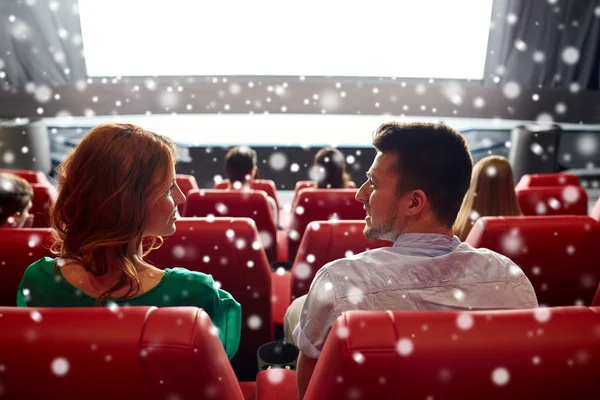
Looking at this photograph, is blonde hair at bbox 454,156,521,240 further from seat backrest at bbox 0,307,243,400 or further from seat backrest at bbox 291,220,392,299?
seat backrest at bbox 0,307,243,400

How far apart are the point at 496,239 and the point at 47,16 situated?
610 centimetres

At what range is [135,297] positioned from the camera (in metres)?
0.91

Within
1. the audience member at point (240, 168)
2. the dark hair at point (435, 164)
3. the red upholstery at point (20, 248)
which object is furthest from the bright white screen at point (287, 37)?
the dark hair at point (435, 164)

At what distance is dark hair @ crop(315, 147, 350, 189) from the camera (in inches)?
114

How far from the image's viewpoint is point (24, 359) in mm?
602

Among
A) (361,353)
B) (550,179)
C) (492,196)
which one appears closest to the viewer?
(361,353)

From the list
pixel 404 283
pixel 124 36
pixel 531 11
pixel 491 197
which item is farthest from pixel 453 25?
pixel 404 283

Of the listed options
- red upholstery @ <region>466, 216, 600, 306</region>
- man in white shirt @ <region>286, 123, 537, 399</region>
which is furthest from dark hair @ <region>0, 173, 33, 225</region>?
red upholstery @ <region>466, 216, 600, 306</region>

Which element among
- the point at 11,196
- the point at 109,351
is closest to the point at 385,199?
the point at 109,351

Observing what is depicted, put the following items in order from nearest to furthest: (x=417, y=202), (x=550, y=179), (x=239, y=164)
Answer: (x=417, y=202) < (x=239, y=164) < (x=550, y=179)

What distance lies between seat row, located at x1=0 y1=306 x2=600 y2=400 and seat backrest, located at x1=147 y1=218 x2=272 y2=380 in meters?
0.71

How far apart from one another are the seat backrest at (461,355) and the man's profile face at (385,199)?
1.41 feet

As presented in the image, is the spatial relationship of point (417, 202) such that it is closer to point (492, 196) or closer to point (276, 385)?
point (276, 385)

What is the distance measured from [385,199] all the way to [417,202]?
7 centimetres
